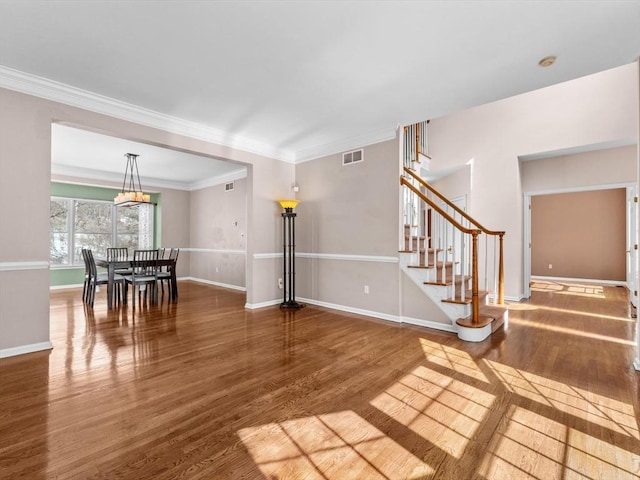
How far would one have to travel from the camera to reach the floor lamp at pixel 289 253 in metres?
5.05

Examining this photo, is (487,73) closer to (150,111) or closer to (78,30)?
(78,30)

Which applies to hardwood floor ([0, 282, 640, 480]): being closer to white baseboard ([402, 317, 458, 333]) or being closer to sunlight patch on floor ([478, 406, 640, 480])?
sunlight patch on floor ([478, 406, 640, 480])

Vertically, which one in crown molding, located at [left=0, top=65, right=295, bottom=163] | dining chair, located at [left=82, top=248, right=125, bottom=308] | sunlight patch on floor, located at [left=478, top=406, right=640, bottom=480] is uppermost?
crown molding, located at [left=0, top=65, right=295, bottom=163]

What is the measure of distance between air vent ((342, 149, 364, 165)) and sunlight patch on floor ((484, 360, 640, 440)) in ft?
10.6

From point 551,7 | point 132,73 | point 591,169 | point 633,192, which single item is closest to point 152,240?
point 132,73

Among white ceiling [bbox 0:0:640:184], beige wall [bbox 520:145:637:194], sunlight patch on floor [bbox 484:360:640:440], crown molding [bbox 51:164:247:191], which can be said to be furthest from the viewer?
crown molding [bbox 51:164:247:191]

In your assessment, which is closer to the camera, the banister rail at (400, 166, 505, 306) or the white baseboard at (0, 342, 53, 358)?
the white baseboard at (0, 342, 53, 358)

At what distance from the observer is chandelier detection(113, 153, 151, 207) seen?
555 cm

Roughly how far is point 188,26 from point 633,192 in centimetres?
689

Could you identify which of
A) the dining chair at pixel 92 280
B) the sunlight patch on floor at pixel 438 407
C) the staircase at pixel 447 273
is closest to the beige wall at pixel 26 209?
the dining chair at pixel 92 280

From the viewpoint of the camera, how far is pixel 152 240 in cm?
838

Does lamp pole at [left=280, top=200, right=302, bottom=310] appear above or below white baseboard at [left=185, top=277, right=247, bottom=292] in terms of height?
above

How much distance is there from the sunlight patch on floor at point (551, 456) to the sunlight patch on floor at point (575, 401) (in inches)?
9.6

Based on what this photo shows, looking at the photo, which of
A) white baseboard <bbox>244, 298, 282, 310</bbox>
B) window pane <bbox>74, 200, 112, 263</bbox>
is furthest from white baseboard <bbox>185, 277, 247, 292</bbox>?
window pane <bbox>74, 200, 112, 263</bbox>
